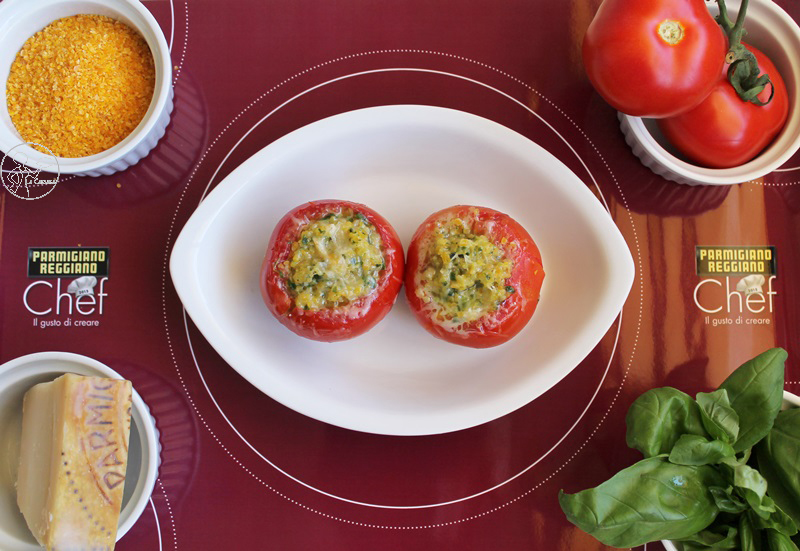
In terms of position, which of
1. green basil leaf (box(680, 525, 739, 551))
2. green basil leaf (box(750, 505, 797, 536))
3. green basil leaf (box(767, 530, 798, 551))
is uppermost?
green basil leaf (box(750, 505, 797, 536))

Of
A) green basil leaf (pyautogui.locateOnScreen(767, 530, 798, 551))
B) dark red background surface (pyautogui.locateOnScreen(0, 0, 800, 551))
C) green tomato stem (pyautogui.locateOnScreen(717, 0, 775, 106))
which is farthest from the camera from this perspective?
dark red background surface (pyautogui.locateOnScreen(0, 0, 800, 551))

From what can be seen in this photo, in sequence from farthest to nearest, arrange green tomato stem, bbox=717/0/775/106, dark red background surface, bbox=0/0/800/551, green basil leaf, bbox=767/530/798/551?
1. dark red background surface, bbox=0/0/800/551
2. green tomato stem, bbox=717/0/775/106
3. green basil leaf, bbox=767/530/798/551

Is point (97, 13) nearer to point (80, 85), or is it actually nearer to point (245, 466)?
point (80, 85)

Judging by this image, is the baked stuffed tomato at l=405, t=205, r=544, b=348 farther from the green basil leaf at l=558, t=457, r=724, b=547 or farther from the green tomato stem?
the green tomato stem

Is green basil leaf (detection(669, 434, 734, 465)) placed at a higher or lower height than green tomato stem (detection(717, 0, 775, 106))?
lower

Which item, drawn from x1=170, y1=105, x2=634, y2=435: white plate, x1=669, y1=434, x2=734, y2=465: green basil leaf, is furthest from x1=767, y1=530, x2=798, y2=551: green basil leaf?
x1=170, y1=105, x2=634, y2=435: white plate

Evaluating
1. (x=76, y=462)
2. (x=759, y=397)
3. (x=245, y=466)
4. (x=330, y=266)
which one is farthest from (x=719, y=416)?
(x=76, y=462)

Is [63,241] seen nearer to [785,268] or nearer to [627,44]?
[627,44]
